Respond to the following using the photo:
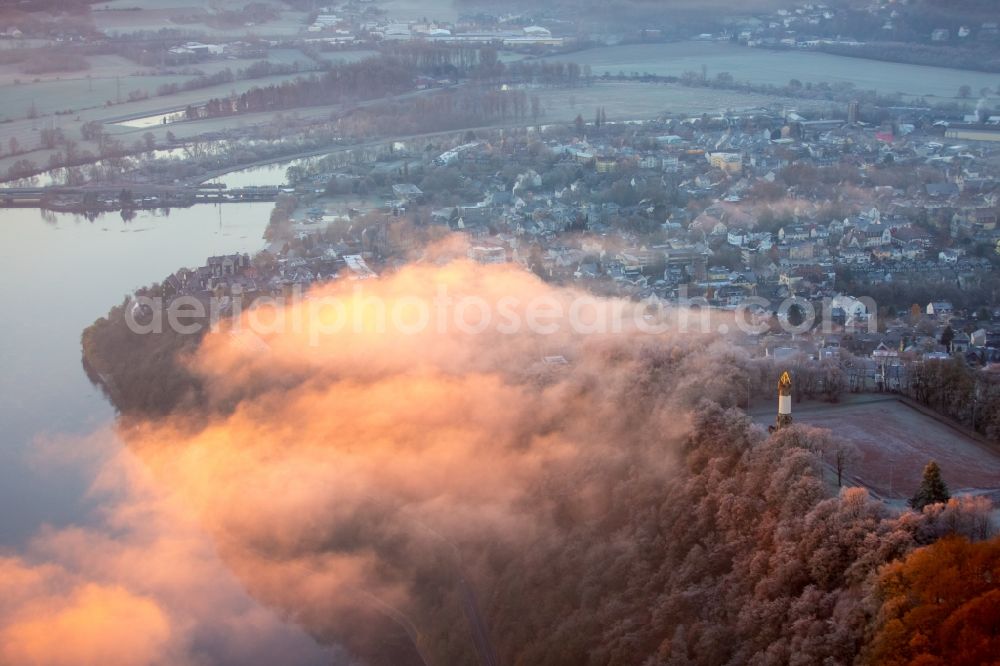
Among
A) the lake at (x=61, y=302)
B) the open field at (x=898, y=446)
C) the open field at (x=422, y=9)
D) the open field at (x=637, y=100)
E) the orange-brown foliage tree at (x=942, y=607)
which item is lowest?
the lake at (x=61, y=302)

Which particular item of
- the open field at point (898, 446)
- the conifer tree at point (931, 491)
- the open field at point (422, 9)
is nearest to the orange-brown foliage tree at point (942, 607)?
the conifer tree at point (931, 491)

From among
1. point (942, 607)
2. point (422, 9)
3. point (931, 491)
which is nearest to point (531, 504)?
point (931, 491)

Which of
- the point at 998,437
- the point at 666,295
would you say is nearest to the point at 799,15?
the point at 666,295

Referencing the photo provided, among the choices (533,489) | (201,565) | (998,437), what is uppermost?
(998,437)

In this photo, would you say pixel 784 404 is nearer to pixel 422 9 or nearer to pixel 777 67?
pixel 777 67

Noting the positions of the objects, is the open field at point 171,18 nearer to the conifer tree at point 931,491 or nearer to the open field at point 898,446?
the open field at point 898,446

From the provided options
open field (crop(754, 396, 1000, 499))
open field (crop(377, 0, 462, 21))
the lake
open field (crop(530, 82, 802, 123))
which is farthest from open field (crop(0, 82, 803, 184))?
open field (crop(754, 396, 1000, 499))

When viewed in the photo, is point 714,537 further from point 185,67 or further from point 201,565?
point 185,67
